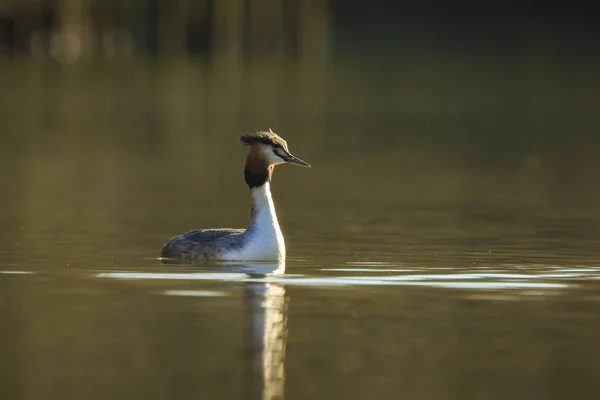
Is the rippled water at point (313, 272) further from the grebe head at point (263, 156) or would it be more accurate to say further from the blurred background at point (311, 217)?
the grebe head at point (263, 156)

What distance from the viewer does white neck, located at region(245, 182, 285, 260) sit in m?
14.9

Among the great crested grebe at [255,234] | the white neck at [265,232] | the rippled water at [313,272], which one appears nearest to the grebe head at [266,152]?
the great crested grebe at [255,234]

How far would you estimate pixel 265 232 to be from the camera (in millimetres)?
15008

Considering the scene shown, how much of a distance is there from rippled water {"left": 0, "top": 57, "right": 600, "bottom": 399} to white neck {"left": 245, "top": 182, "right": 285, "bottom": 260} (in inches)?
9.0

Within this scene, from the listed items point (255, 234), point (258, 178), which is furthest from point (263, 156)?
point (255, 234)

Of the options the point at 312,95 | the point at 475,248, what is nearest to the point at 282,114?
the point at 312,95

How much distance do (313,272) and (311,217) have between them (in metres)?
4.95

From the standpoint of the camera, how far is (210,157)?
88.9 ft

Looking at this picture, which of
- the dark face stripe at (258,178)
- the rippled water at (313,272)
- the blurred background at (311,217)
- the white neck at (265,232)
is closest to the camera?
the rippled water at (313,272)

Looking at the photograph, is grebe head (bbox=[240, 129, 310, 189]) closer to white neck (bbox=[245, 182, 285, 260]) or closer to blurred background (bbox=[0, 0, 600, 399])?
white neck (bbox=[245, 182, 285, 260])

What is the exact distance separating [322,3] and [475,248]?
4658cm

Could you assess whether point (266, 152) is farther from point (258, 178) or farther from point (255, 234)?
point (255, 234)

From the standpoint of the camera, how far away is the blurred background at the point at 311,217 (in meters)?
10.3

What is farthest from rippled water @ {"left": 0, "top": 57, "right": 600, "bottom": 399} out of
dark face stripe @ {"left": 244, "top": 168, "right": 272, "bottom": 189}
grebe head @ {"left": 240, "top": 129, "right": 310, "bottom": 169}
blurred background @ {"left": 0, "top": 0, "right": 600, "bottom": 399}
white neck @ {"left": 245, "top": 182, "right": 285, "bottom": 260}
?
grebe head @ {"left": 240, "top": 129, "right": 310, "bottom": 169}
